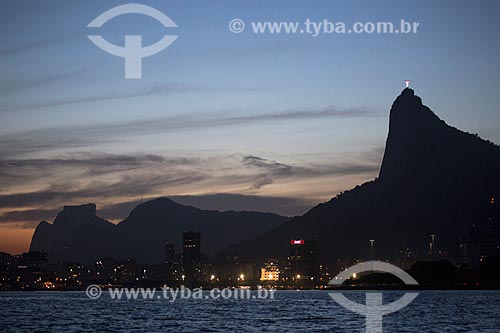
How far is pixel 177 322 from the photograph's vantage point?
12669 centimetres

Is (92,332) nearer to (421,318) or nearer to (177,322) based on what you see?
(177,322)

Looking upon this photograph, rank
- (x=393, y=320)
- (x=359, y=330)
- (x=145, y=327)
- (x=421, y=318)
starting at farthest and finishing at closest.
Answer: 1. (x=421, y=318)
2. (x=393, y=320)
3. (x=145, y=327)
4. (x=359, y=330)

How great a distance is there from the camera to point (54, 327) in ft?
384

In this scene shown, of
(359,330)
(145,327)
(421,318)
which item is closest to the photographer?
(359,330)

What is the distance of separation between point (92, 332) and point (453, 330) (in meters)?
40.5

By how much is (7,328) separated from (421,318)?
189ft

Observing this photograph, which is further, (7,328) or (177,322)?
(177,322)

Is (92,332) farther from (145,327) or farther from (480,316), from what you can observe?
(480,316)

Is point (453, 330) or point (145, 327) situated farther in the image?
point (145, 327)

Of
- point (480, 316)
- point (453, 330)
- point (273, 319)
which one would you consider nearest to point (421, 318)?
point (480, 316)

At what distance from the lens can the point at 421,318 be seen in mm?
134750

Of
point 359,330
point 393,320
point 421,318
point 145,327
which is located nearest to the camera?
point 359,330

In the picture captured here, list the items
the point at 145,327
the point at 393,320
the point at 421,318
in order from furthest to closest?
the point at 421,318 < the point at 393,320 < the point at 145,327

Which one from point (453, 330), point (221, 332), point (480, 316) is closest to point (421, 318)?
point (480, 316)
